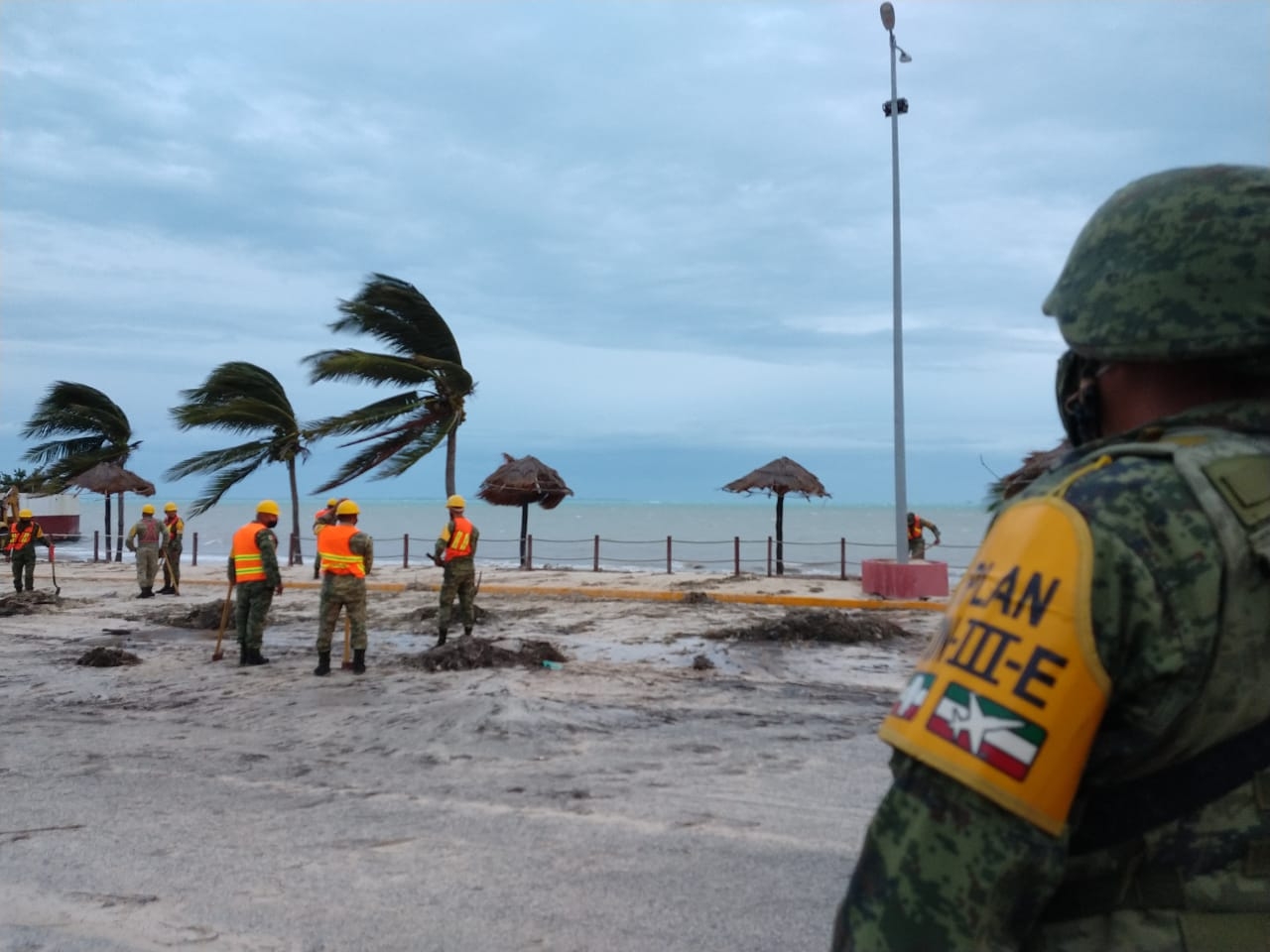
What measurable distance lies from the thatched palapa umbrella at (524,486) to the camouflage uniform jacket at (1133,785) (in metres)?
23.7

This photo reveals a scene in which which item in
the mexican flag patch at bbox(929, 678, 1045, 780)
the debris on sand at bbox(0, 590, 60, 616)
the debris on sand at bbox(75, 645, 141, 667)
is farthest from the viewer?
the debris on sand at bbox(0, 590, 60, 616)

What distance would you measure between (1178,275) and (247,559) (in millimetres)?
11454

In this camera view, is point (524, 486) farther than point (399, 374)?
Yes

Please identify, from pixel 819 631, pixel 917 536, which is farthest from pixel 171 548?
pixel 917 536

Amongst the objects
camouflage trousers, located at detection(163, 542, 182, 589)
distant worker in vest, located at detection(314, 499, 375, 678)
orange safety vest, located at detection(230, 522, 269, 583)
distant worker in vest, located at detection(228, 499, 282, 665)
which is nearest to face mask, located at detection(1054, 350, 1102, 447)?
distant worker in vest, located at detection(314, 499, 375, 678)

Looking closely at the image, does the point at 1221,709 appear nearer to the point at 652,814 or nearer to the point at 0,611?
the point at 652,814

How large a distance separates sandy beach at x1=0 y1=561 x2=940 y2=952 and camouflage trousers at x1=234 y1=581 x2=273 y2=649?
366 millimetres

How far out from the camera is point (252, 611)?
449 inches

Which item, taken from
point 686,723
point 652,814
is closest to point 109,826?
point 652,814

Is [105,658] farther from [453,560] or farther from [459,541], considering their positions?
[459,541]

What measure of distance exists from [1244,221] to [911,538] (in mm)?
19909

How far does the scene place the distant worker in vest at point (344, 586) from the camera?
10711 millimetres

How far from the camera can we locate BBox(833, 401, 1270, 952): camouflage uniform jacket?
1146mm

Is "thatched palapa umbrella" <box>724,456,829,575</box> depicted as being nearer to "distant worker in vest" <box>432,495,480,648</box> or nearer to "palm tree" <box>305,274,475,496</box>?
"palm tree" <box>305,274,475,496</box>
